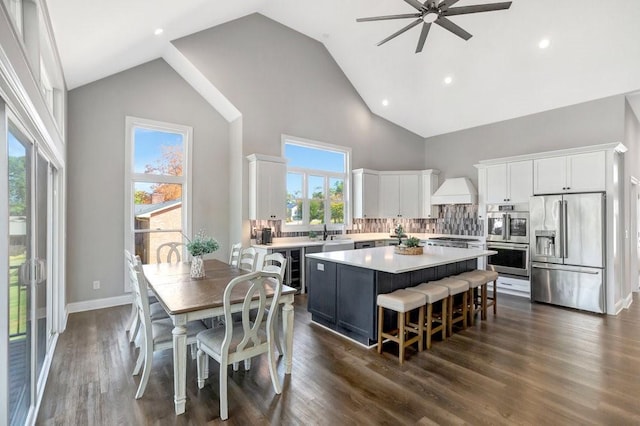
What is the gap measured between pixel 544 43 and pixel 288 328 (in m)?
5.34

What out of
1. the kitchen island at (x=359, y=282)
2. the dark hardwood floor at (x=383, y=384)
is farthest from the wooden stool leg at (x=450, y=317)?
the kitchen island at (x=359, y=282)

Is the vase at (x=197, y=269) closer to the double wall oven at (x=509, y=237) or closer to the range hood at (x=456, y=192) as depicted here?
the double wall oven at (x=509, y=237)

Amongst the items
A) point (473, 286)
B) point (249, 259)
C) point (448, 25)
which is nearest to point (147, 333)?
point (249, 259)

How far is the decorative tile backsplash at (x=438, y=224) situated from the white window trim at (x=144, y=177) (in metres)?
1.50

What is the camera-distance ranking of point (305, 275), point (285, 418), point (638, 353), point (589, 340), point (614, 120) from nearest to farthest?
point (285, 418) < point (638, 353) < point (589, 340) < point (614, 120) < point (305, 275)

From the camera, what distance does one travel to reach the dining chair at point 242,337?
222cm

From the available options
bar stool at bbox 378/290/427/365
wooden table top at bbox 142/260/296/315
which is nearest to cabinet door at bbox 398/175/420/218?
bar stool at bbox 378/290/427/365

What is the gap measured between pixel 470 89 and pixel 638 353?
4667mm

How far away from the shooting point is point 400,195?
24.2ft

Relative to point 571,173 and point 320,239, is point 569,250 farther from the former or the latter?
point 320,239

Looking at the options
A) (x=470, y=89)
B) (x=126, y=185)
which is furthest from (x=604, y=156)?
(x=126, y=185)

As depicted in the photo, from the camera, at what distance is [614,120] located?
5.09m

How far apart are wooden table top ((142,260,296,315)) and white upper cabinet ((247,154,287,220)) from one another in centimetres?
174

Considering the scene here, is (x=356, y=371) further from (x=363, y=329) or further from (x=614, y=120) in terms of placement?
(x=614, y=120)
